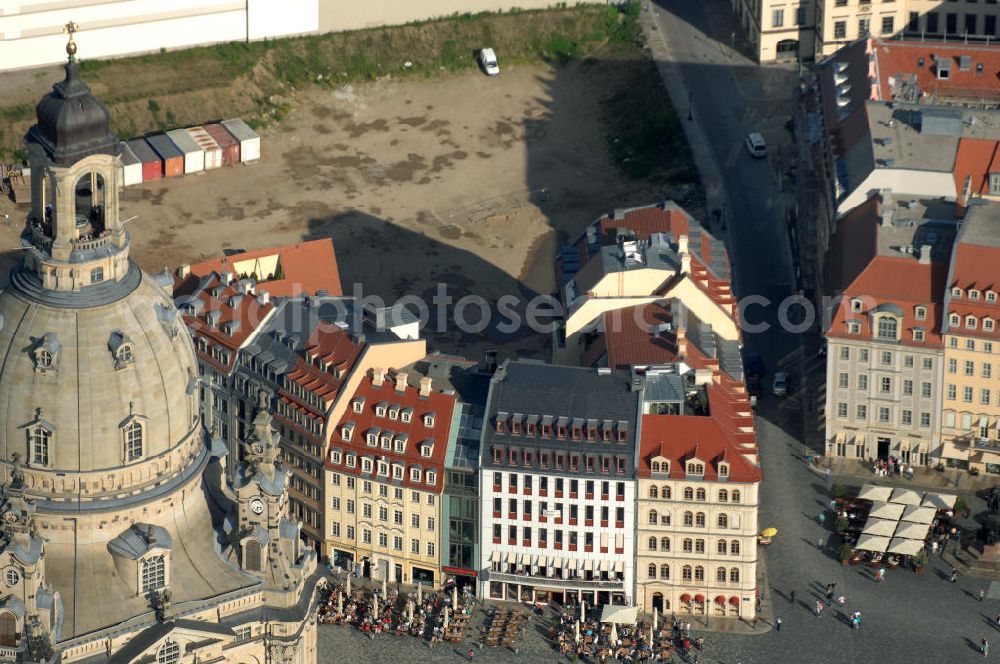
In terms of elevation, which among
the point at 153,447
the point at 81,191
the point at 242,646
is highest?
the point at 81,191

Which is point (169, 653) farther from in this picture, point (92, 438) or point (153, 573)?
point (92, 438)

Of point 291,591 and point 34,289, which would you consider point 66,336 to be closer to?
point 34,289

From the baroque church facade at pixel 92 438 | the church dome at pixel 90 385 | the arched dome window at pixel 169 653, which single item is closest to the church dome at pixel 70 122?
the baroque church facade at pixel 92 438

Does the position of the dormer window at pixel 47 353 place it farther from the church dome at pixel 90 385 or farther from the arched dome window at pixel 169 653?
the arched dome window at pixel 169 653

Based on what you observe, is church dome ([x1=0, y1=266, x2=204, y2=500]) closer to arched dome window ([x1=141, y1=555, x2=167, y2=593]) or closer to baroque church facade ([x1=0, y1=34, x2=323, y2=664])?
baroque church facade ([x1=0, y1=34, x2=323, y2=664])

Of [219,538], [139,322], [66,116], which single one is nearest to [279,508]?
[219,538]

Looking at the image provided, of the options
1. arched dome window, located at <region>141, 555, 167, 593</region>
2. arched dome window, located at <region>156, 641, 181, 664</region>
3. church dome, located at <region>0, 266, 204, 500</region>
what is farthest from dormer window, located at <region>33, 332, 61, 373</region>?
arched dome window, located at <region>156, 641, 181, 664</region>
